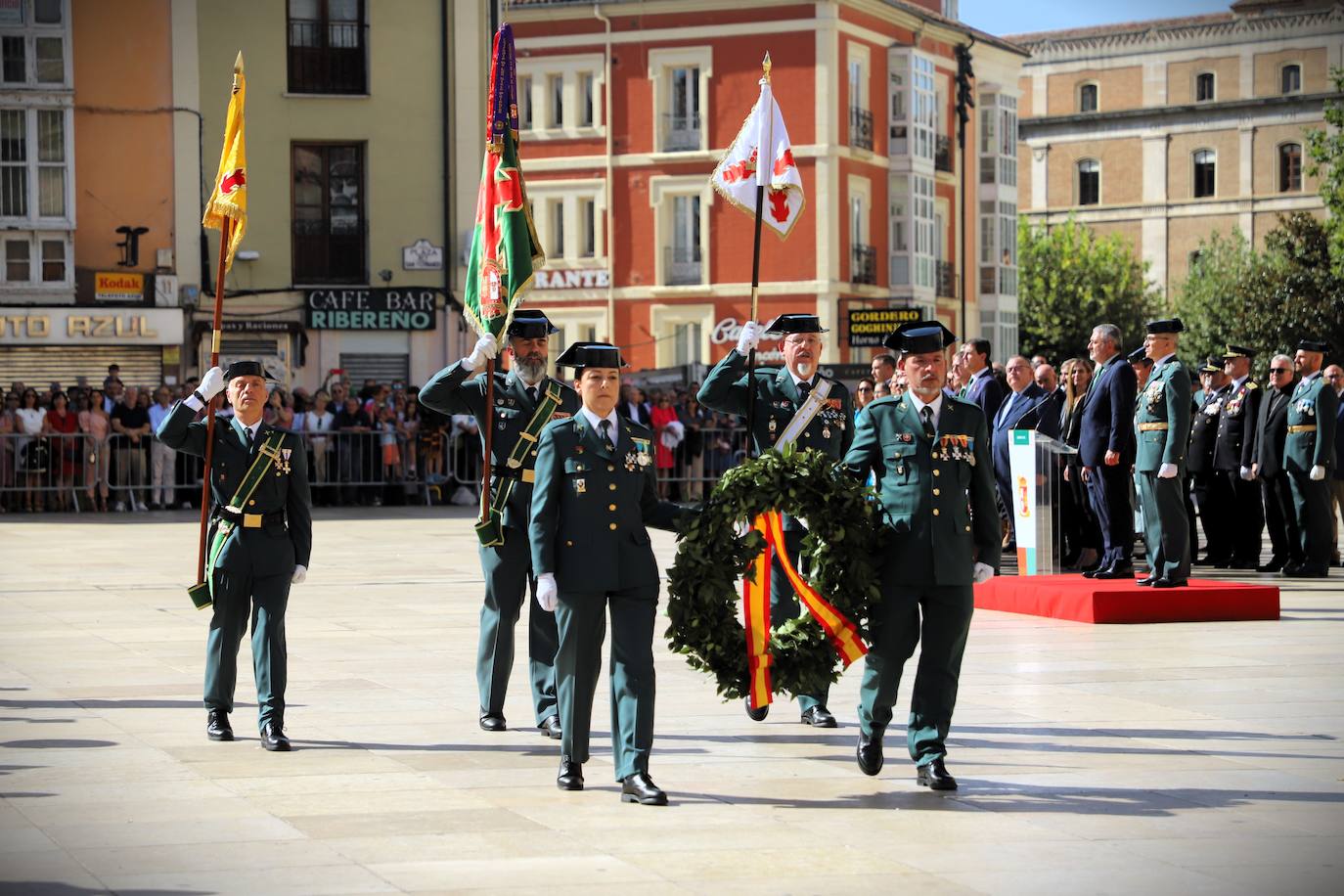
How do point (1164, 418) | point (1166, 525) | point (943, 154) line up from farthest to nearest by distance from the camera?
point (943, 154) → point (1164, 418) → point (1166, 525)

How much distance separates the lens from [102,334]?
34344mm

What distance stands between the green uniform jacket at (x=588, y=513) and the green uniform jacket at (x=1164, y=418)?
7.39 m

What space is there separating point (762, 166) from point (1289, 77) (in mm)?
67506

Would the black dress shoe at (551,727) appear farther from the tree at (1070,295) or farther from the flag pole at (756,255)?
the tree at (1070,295)

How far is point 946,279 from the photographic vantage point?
192 feet

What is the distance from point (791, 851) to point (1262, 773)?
2.79m

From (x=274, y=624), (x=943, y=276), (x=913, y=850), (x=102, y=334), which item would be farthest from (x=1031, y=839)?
(x=943, y=276)

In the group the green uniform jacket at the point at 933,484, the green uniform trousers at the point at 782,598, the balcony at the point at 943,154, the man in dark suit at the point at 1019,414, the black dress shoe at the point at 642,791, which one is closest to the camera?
the black dress shoe at the point at 642,791

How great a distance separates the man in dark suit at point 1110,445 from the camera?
52.5 ft

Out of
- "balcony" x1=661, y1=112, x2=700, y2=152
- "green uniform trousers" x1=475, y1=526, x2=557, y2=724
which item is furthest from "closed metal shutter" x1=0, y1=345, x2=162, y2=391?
"green uniform trousers" x1=475, y1=526, x2=557, y2=724

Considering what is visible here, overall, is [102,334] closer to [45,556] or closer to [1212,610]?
[45,556]

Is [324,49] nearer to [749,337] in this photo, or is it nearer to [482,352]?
[482,352]

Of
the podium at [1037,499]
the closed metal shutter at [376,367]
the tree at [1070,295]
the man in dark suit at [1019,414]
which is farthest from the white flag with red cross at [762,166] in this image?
the tree at [1070,295]

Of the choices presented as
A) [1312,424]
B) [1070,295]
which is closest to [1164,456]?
[1312,424]
